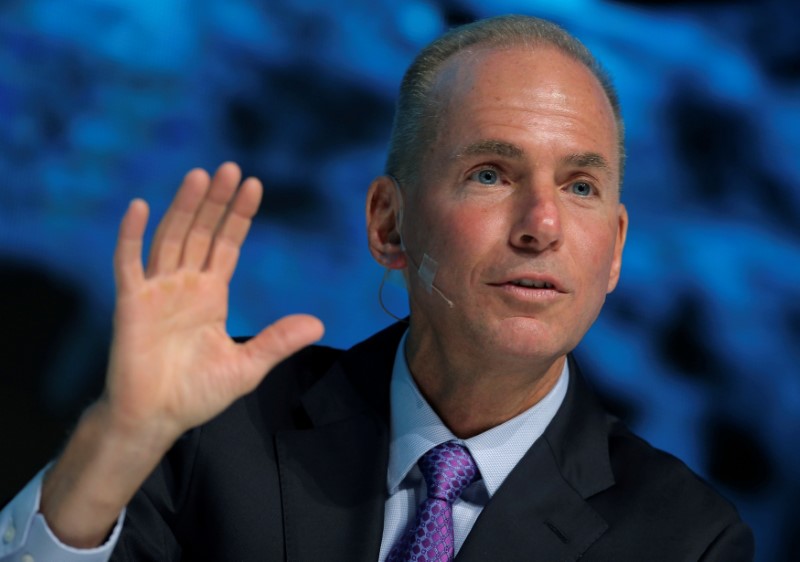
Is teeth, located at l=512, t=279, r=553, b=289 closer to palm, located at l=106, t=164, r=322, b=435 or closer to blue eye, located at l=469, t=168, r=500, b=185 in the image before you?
blue eye, located at l=469, t=168, r=500, b=185

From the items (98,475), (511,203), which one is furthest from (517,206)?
(98,475)

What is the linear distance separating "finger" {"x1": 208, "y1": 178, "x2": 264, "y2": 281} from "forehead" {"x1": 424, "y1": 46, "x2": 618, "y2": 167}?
69cm

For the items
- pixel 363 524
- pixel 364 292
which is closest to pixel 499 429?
pixel 363 524

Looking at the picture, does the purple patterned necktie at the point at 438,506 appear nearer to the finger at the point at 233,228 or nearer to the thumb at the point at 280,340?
the thumb at the point at 280,340

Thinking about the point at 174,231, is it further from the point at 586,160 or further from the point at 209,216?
the point at 586,160

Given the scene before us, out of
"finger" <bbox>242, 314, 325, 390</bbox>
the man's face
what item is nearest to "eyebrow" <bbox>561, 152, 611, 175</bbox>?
the man's face

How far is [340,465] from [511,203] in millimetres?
678

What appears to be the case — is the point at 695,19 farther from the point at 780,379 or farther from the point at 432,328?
the point at 432,328

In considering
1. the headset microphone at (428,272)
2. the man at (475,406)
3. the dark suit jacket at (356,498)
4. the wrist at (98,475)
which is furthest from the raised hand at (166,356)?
the headset microphone at (428,272)

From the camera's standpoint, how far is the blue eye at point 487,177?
7.72 ft

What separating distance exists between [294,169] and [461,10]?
66 cm

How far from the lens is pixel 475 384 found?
2418 mm

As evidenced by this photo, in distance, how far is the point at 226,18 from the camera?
3045 mm

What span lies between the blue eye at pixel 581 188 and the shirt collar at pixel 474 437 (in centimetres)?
44
